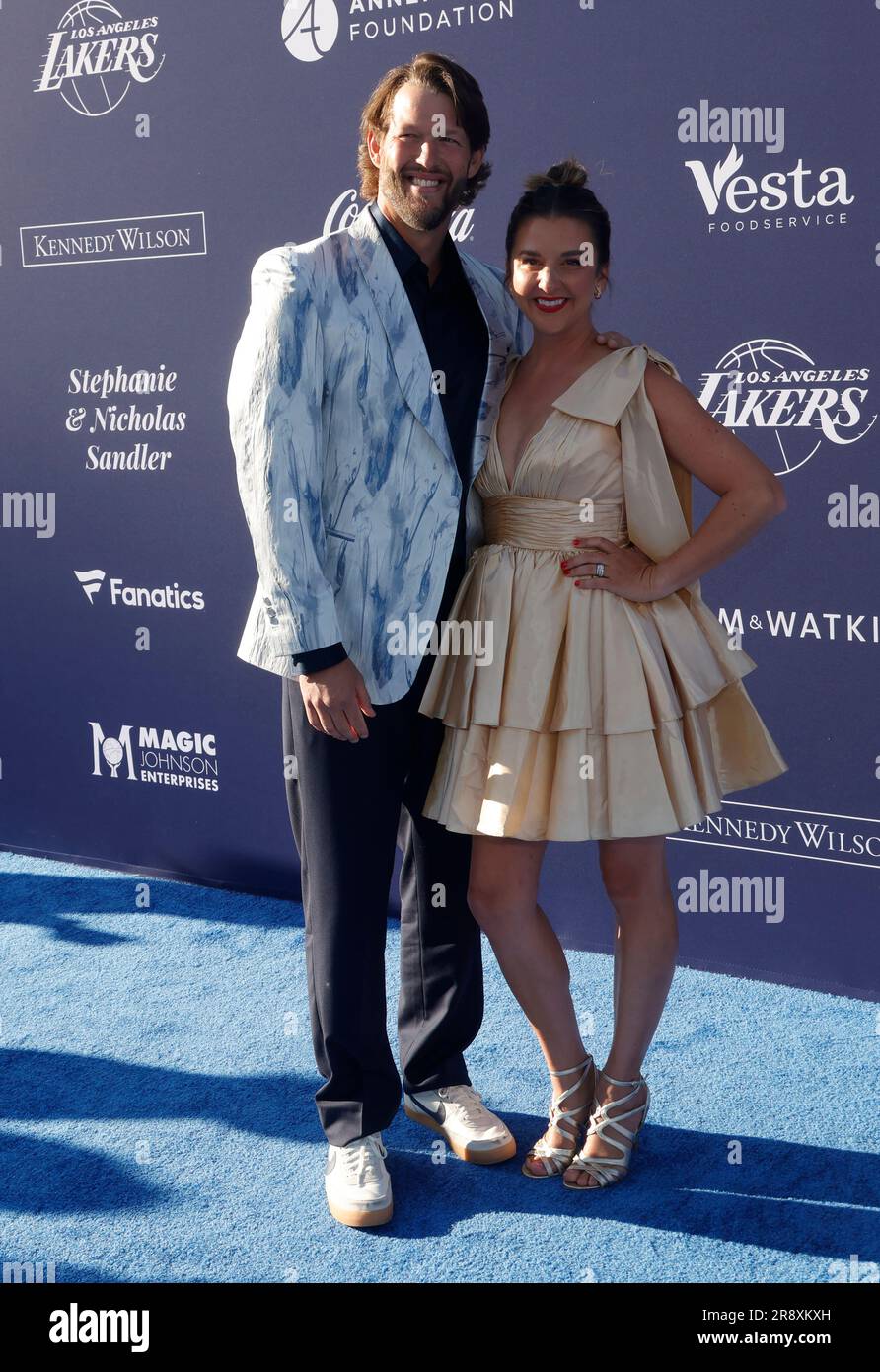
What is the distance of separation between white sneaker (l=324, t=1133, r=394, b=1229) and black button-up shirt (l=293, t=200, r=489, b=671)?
89 centimetres

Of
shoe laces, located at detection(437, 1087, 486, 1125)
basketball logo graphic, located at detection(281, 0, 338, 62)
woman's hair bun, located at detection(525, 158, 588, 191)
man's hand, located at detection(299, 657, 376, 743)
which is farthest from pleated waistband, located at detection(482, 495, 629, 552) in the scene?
basketball logo graphic, located at detection(281, 0, 338, 62)

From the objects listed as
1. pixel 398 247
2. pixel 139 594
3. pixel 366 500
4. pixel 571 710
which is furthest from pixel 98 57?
pixel 571 710

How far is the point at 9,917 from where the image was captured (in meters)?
3.70

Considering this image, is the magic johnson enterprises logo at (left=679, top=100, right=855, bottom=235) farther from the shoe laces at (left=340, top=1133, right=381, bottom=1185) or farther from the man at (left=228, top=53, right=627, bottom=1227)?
the shoe laces at (left=340, top=1133, right=381, bottom=1185)

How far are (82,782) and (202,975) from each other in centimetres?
107

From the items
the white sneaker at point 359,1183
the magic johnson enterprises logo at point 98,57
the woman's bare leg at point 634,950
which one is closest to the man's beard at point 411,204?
the woman's bare leg at point 634,950

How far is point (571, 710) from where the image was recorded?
83.5 inches

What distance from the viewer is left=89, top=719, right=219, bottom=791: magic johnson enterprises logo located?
3.90 meters

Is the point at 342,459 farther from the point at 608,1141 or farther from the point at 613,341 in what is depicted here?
the point at 608,1141

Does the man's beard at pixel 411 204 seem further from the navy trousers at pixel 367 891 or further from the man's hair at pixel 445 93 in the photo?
the navy trousers at pixel 367 891

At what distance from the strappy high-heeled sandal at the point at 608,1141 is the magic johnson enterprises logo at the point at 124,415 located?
2279 mm

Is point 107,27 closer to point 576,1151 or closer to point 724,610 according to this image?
point 724,610
